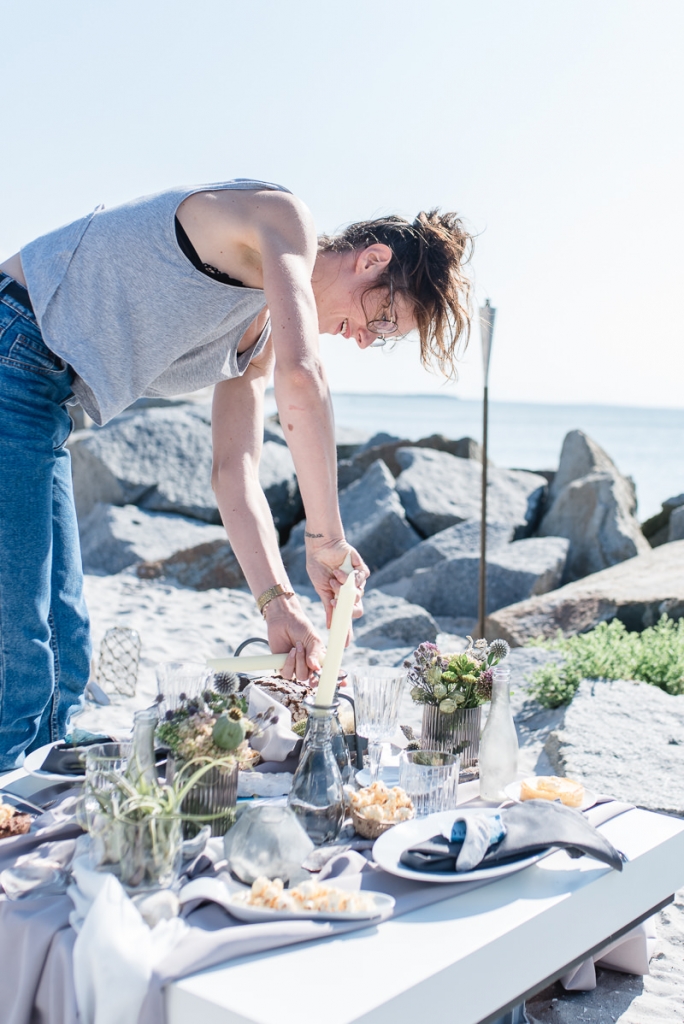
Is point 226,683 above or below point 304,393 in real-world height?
below

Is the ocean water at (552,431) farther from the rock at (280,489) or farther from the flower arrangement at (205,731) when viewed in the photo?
the flower arrangement at (205,731)

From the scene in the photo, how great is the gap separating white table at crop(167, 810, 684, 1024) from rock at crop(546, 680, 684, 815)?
1.47 m

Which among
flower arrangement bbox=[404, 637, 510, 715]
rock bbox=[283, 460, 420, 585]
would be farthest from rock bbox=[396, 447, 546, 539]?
flower arrangement bbox=[404, 637, 510, 715]

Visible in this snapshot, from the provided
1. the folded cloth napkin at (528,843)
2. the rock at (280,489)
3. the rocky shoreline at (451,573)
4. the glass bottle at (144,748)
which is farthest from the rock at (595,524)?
the glass bottle at (144,748)

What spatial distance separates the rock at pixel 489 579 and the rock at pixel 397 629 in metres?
0.68

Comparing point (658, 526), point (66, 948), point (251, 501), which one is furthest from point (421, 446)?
point (66, 948)

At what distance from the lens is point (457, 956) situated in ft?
4.09

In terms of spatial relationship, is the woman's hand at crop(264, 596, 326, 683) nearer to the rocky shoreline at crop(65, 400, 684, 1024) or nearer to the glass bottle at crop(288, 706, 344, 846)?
the glass bottle at crop(288, 706, 344, 846)

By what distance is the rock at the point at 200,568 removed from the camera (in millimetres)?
7374

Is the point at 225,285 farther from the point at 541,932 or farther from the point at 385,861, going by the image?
the point at 541,932

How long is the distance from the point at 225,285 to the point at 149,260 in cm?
17

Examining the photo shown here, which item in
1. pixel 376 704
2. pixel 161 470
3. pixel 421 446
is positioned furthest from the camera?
pixel 421 446

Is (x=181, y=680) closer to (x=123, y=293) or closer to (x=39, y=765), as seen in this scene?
(x=39, y=765)

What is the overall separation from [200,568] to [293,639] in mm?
5512
